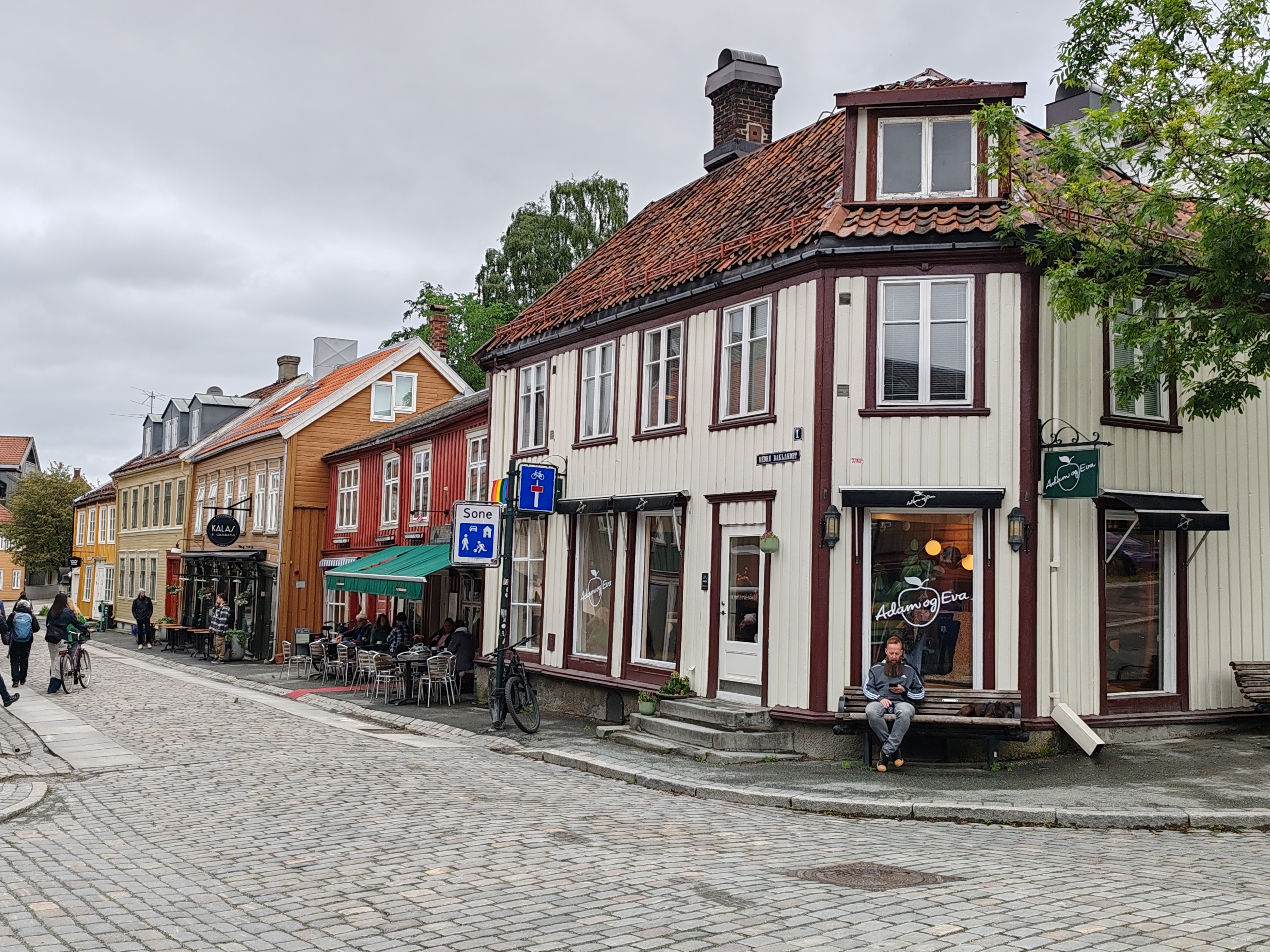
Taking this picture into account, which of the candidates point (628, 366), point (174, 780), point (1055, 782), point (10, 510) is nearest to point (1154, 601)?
point (1055, 782)

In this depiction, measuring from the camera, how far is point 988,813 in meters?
10.5

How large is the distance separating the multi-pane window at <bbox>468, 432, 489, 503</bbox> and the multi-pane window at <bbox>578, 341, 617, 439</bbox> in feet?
19.2

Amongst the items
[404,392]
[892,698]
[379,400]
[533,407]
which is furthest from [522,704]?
[404,392]

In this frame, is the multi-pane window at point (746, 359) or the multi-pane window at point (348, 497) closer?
the multi-pane window at point (746, 359)

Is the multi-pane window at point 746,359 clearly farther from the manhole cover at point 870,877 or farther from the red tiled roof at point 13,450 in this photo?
the red tiled roof at point 13,450

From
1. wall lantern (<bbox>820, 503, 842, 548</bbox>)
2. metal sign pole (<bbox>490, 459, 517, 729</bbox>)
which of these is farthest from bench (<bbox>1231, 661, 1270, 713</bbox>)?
metal sign pole (<bbox>490, 459, 517, 729</bbox>)

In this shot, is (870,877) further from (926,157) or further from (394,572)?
(394,572)

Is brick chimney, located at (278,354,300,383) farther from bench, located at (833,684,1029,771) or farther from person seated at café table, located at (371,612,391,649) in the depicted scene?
bench, located at (833,684,1029,771)

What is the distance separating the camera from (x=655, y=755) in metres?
14.0

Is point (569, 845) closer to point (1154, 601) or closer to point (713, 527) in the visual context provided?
point (713, 527)

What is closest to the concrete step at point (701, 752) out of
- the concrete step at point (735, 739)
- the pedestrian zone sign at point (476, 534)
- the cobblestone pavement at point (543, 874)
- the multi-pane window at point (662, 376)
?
the concrete step at point (735, 739)

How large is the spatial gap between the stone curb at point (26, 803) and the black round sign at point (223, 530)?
963 inches

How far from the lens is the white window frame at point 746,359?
14.9m

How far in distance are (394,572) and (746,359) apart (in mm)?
10123
